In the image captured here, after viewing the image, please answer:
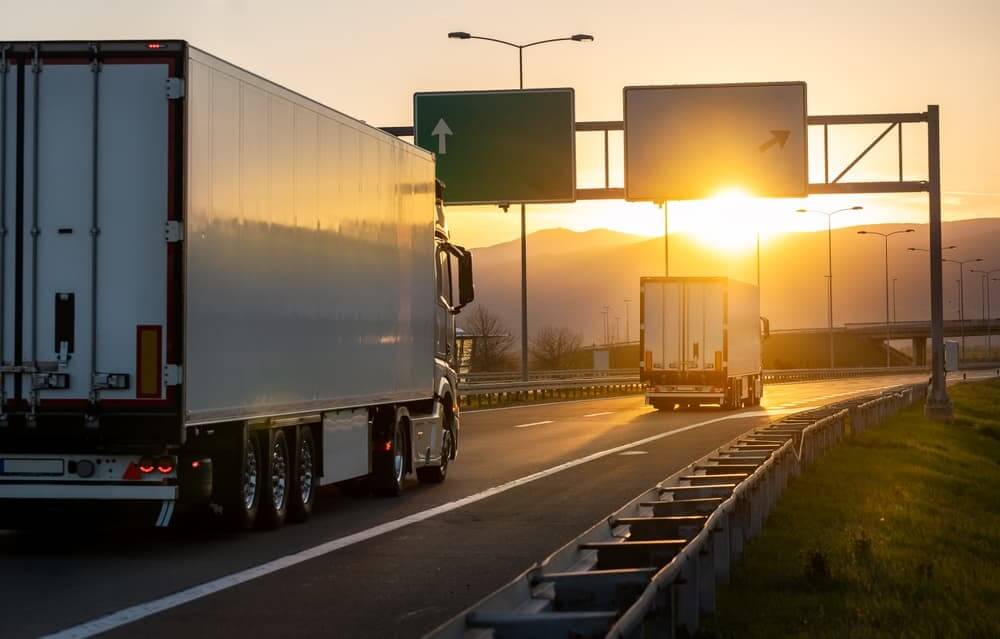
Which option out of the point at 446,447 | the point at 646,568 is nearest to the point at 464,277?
the point at 446,447

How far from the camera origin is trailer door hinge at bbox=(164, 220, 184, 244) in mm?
12102

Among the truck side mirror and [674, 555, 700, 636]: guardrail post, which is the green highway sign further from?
[674, 555, 700, 636]: guardrail post

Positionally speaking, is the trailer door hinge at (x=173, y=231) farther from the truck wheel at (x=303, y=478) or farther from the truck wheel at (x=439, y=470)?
the truck wheel at (x=439, y=470)

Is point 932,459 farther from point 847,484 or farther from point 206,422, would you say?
point 206,422

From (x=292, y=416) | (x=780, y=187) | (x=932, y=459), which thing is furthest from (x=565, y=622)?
(x=780, y=187)

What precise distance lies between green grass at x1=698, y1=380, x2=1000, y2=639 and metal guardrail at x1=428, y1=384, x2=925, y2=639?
0.28 m

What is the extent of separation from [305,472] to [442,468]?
5076 millimetres

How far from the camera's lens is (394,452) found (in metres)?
17.8

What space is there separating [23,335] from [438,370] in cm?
812

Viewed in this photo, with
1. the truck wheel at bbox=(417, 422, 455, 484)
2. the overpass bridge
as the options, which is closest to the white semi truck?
the truck wheel at bbox=(417, 422, 455, 484)

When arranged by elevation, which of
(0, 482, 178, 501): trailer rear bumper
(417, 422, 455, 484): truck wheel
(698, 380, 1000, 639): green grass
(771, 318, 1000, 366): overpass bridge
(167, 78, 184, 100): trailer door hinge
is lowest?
(698, 380, 1000, 639): green grass

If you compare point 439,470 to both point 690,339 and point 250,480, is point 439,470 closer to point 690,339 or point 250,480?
point 250,480

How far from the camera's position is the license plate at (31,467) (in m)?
12.3

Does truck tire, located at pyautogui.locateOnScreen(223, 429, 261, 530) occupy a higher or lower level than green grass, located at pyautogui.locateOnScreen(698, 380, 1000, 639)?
higher
